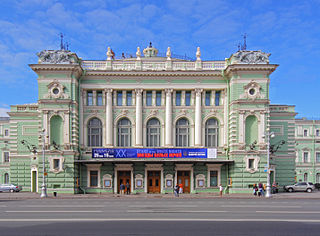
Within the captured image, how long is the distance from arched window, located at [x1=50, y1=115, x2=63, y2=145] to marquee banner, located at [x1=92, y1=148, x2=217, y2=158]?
4.59 meters

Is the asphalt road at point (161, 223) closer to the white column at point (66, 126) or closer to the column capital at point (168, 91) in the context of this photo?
the white column at point (66, 126)

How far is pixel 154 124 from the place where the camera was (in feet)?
128

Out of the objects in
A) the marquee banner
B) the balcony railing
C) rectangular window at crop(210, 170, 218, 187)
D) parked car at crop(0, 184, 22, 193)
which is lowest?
parked car at crop(0, 184, 22, 193)

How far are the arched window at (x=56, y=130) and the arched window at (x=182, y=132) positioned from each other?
1534 cm

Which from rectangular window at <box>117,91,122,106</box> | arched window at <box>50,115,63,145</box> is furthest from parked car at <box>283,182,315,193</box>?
arched window at <box>50,115,63,145</box>

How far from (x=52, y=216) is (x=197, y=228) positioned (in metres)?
9.52

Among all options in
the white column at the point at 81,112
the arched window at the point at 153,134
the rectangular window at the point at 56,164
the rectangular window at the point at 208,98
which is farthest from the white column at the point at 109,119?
the rectangular window at the point at 208,98

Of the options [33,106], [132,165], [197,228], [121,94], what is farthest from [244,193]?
[33,106]

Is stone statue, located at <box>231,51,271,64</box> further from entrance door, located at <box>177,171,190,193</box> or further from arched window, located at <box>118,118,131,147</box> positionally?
arched window, located at <box>118,118,131,147</box>

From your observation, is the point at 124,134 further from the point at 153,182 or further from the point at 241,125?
the point at 241,125

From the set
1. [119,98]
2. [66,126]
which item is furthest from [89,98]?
[66,126]

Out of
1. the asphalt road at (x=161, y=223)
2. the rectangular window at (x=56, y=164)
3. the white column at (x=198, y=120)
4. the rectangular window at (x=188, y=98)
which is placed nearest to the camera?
the asphalt road at (x=161, y=223)

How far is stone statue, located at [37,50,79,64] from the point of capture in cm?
3628

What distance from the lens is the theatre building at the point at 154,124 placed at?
35781 mm
